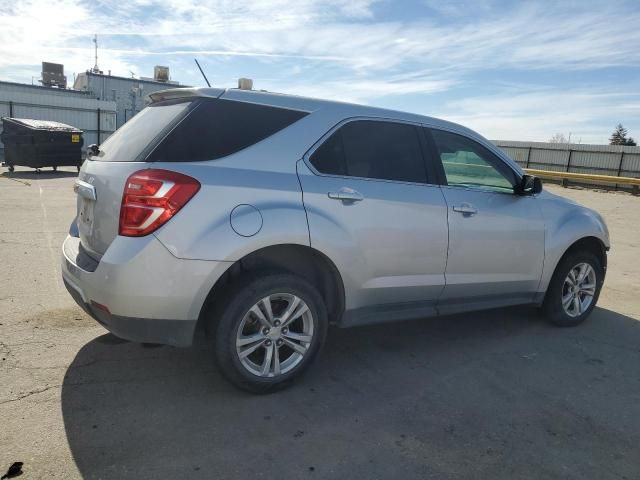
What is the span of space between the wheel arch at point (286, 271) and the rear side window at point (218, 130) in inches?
25.9

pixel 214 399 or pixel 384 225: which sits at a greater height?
pixel 384 225

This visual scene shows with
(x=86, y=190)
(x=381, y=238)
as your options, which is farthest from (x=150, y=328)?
(x=381, y=238)

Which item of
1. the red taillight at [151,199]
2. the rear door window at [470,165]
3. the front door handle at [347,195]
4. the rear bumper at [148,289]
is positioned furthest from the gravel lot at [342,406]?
the rear door window at [470,165]

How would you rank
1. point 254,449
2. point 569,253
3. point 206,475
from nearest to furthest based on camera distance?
point 206,475
point 254,449
point 569,253

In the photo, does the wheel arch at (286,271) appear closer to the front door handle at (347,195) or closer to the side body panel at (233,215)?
the side body panel at (233,215)

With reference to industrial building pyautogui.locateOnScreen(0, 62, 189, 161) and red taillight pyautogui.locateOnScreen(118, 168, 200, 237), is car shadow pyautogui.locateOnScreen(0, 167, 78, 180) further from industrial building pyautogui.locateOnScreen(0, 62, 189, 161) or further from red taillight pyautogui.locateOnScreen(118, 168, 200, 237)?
red taillight pyautogui.locateOnScreen(118, 168, 200, 237)

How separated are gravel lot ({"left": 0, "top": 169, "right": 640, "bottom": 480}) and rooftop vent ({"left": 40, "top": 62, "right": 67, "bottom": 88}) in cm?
4984

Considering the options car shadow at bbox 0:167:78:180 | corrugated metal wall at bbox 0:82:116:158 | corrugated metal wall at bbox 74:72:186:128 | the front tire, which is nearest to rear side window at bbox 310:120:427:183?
the front tire

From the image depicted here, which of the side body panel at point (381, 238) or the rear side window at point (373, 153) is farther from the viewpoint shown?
the rear side window at point (373, 153)

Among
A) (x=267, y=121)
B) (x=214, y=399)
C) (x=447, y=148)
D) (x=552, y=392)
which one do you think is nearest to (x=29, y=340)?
(x=214, y=399)

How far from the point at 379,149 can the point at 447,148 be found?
0.71 meters

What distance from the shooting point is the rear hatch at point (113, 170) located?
3080 mm

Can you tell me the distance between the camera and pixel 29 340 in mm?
3988

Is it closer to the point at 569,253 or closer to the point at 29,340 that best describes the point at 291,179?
the point at 29,340
